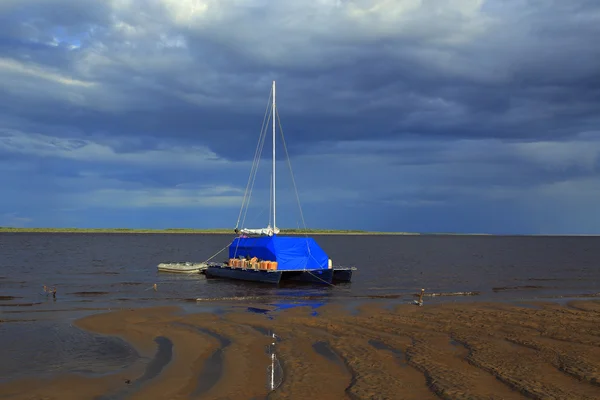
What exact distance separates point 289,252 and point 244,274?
468 cm

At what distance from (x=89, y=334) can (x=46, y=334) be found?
1.79m

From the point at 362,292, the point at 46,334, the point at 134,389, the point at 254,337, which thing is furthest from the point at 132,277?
the point at 134,389

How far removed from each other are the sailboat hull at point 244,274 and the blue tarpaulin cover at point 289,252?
1001 millimetres

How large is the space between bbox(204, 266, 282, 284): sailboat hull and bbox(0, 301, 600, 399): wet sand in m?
15.4

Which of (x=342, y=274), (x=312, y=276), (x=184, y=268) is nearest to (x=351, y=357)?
(x=312, y=276)

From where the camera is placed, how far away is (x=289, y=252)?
1687 inches

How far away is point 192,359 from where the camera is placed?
16.6 metres

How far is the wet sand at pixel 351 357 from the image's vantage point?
42.2 feet

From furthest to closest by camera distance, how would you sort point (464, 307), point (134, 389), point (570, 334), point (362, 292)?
point (362, 292)
point (464, 307)
point (570, 334)
point (134, 389)

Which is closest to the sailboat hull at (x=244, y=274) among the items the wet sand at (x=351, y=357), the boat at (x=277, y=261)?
the boat at (x=277, y=261)

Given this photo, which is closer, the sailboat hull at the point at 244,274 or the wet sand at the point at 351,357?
the wet sand at the point at 351,357

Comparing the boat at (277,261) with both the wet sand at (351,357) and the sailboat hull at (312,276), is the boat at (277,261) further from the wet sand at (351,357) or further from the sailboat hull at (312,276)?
the wet sand at (351,357)

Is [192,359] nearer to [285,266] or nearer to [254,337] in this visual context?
[254,337]

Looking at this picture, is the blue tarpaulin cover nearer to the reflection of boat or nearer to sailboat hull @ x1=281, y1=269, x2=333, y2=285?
sailboat hull @ x1=281, y1=269, x2=333, y2=285
